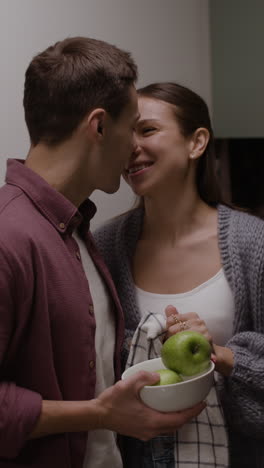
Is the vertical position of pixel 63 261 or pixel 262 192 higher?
pixel 63 261

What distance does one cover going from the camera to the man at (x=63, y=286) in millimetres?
975

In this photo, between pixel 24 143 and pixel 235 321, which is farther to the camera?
pixel 24 143

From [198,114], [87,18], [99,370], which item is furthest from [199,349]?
[87,18]

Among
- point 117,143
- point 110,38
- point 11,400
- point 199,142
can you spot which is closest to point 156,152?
point 199,142

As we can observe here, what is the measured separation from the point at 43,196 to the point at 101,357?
1.18 feet

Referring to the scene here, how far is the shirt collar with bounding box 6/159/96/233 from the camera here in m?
1.09

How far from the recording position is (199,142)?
5.07 ft

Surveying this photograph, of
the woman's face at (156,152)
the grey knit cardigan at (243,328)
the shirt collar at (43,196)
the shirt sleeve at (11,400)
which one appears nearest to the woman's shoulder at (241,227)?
the grey knit cardigan at (243,328)

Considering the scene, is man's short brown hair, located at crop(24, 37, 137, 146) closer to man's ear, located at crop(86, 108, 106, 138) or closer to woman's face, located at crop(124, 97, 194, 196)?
man's ear, located at crop(86, 108, 106, 138)

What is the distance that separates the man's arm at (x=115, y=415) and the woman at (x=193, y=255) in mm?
261

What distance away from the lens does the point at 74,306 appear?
1.06 m

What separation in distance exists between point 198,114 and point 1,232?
2.51ft

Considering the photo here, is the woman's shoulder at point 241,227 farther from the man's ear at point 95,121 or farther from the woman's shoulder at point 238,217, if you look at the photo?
the man's ear at point 95,121

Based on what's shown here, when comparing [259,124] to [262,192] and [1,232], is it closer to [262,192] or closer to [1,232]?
[262,192]
